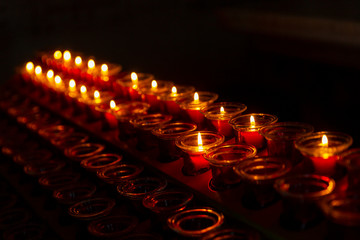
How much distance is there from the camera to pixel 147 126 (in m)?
1.88

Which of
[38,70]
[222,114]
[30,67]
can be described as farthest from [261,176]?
[30,67]

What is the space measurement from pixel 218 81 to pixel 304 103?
1.53 m

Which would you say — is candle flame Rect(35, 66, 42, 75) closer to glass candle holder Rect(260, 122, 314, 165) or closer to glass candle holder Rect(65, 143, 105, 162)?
glass candle holder Rect(65, 143, 105, 162)

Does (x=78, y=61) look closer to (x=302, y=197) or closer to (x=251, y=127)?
(x=251, y=127)

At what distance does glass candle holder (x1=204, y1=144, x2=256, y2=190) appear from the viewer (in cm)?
146

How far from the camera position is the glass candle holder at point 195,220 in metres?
1.40

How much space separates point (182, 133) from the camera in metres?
1.72

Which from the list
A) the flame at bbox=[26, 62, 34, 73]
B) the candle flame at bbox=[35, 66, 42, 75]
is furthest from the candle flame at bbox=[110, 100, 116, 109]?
the flame at bbox=[26, 62, 34, 73]

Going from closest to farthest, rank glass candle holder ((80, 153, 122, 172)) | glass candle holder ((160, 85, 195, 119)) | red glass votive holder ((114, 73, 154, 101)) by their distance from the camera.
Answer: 1. glass candle holder ((80, 153, 122, 172))
2. glass candle holder ((160, 85, 195, 119))
3. red glass votive holder ((114, 73, 154, 101))

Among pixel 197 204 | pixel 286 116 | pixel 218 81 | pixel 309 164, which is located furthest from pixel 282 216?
pixel 218 81

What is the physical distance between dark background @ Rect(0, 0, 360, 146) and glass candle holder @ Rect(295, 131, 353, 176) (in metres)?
2.47

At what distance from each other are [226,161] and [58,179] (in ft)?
2.83

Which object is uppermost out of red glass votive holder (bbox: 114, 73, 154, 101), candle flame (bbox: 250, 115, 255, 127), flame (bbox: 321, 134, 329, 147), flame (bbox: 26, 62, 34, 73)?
flame (bbox: 26, 62, 34, 73)

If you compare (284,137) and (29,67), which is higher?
(29,67)
